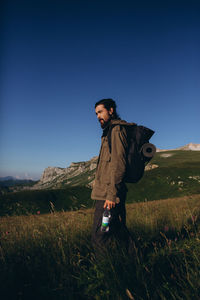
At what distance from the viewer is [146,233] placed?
13.2 ft

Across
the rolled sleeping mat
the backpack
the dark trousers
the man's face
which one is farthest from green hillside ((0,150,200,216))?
the rolled sleeping mat

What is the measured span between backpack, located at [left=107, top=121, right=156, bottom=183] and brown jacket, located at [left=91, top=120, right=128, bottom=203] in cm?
11

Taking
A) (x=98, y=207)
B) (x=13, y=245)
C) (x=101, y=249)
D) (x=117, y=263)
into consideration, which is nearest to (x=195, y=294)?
(x=117, y=263)

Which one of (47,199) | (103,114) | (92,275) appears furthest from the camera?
(47,199)

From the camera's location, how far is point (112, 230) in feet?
10.1

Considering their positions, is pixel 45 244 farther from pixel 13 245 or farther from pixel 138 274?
pixel 138 274

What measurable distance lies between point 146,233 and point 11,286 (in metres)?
2.80

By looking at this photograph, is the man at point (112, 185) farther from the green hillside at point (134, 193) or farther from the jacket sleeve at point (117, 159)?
the green hillside at point (134, 193)

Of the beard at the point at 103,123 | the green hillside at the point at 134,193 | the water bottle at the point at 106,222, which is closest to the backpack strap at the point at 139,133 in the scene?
the beard at the point at 103,123

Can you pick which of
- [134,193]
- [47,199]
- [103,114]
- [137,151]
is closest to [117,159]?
[137,151]

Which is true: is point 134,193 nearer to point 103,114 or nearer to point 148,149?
point 103,114

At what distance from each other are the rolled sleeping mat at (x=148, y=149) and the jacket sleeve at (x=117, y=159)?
313 millimetres

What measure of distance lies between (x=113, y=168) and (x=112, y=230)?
1.05 metres

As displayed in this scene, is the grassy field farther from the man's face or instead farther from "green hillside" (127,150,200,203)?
"green hillside" (127,150,200,203)
